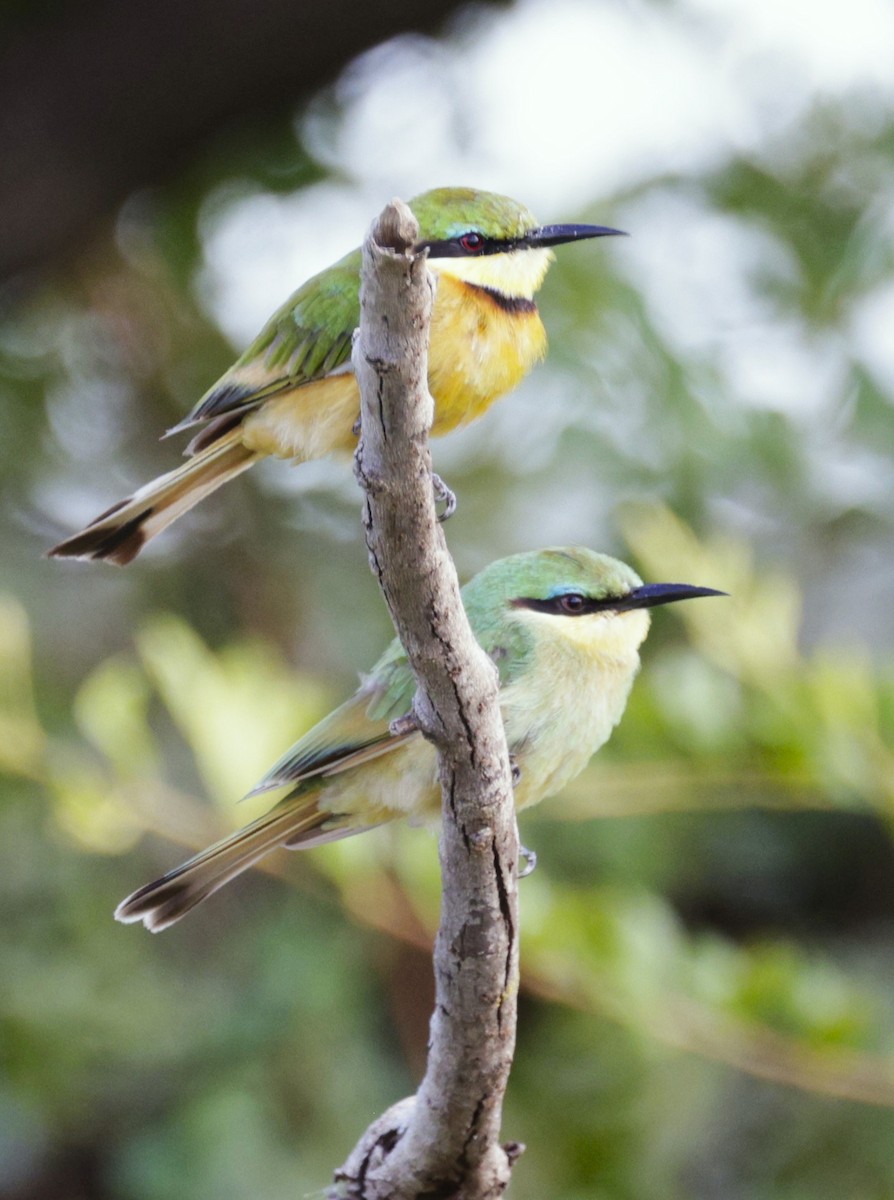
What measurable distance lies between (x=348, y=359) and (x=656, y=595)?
1.50 ft

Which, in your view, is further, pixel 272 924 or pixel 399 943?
pixel 272 924

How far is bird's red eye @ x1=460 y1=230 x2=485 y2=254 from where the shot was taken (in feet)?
5.16

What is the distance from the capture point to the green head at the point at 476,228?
5.14 feet

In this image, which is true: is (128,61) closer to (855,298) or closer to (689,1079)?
(855,298)

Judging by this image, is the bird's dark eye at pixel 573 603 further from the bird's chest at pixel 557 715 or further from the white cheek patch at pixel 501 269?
the white cheek patch at pixel 501 269

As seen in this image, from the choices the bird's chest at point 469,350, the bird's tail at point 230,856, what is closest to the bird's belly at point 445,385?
the bird's chest at point 469,350

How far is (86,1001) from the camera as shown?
3.67m

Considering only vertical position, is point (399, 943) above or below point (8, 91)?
below

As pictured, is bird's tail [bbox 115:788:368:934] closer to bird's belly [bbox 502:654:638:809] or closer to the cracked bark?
bird's belly [bbox 502:654:638:809]

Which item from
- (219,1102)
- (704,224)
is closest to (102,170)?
(704,224)

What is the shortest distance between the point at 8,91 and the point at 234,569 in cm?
139

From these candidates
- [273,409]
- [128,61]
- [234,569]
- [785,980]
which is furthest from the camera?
Answer: [234,569]

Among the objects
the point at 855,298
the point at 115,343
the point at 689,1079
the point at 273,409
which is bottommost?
the point at 689,1079

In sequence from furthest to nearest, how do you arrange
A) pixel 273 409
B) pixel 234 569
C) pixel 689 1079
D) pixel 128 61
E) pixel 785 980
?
pixel 234 569 < pixel 128 61 < pixel 689 1079 < pixel 785 980 < pixel 273 409
